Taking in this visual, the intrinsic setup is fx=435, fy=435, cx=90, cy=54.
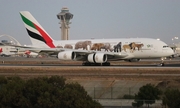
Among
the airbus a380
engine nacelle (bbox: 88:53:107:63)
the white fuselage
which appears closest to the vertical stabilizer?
the airbus a380

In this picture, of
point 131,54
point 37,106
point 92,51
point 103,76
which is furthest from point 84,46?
point 37,106

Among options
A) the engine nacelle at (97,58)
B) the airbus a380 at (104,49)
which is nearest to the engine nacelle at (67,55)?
the airbus a380 at (104,49)

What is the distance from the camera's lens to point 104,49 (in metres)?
56.3

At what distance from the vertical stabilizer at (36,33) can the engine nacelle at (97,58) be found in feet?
29.2

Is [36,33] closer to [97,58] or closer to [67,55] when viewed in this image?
[67,55]

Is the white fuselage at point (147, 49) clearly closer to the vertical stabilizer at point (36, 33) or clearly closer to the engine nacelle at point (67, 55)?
the engine nacelle at point (67, 55)

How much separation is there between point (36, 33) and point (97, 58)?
11347 millimetres

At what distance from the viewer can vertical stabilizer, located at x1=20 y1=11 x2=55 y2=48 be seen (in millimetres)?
59500

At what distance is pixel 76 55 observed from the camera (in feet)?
181

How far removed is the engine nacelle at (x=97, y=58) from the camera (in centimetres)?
5266

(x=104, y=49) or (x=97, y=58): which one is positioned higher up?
(x=104, y=49)

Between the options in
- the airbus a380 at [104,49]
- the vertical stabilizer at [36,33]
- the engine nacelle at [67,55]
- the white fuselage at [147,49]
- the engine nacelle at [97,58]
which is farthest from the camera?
the vertical stabilizer at [36,33]

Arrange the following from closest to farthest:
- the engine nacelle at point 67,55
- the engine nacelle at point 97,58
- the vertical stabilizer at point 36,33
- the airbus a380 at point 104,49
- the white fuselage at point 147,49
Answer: the engine nacelle at point 97,58 → the white fuselage at point 147,49 → the airbus a380 at point 104,49 → the engine nacelle at point 67,55 → the vertical stabilizer at point 36,33

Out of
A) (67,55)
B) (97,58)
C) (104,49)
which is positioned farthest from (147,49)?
(67,55)
